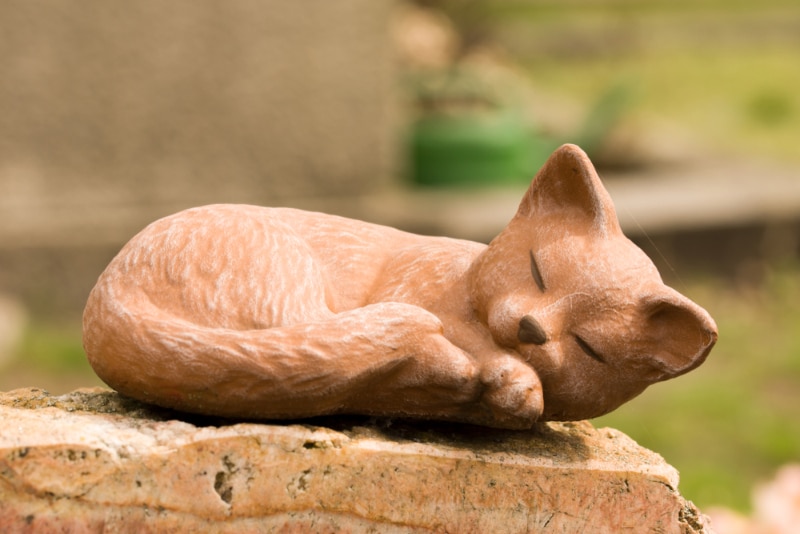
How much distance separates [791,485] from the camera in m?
2.57

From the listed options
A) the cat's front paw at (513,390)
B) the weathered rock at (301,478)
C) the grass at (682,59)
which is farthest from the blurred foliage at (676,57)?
the cat's front paw at (513,390)

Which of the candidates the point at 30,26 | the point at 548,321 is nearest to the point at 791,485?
the point at 548,321

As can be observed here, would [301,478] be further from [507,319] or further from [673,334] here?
[673,334]

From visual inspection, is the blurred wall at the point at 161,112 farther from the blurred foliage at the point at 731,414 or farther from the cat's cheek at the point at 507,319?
the cat's cheek at the point at 507,319

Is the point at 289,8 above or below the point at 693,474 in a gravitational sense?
above

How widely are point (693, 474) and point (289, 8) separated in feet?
9.95

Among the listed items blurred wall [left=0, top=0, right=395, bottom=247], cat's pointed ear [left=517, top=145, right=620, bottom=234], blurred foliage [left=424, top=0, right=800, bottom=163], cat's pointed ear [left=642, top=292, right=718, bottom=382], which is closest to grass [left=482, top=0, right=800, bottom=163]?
blurred foliage [left=424, top=0, right=800, bottom=163]

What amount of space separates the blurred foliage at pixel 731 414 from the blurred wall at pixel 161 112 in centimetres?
213

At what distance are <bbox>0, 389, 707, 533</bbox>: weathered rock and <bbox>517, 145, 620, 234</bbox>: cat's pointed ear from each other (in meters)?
0.42

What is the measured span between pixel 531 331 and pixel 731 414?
2924 millimetres

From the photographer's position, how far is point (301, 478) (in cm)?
174

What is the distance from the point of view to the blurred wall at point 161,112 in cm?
494

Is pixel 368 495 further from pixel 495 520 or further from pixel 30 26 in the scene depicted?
pixel 30 26

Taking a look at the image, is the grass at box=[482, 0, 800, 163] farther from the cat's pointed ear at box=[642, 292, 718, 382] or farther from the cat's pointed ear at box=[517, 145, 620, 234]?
the cat's pointed ear at box=[642, 292, 718, 382]
